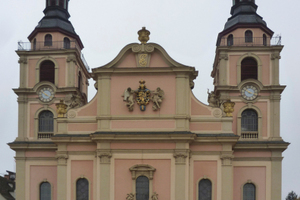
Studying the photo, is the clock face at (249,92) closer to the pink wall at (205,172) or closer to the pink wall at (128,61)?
the pink wall at (205,172)

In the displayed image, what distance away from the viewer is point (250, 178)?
41500 millimetres

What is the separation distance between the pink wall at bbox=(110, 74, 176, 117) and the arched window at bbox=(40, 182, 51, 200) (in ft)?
25.5

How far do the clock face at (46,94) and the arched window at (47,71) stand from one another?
2.51 ft

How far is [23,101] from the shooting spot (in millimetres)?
44344

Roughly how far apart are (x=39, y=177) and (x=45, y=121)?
14.0ft

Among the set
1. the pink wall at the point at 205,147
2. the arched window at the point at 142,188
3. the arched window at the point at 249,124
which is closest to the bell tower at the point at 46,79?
the arched window at the point at 142,188

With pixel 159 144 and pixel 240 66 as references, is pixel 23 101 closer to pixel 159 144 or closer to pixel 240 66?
pixel 159 144

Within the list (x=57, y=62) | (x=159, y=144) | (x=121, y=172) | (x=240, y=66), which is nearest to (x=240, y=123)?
(x=240, y=66)

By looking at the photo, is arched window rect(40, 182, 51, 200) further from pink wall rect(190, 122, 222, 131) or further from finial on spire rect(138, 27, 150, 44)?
finial on spire rect(138, 27, 150, 44)

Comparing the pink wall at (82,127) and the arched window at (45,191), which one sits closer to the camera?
the pink wall at (82,127)

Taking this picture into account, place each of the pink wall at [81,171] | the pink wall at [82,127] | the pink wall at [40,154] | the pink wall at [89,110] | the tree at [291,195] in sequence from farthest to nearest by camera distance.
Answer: the tree at [291,195] < the pink wall at [40,154] < the pink wall at [89,110] < the pink wall at [82,127] < the pink wall at [81,171]

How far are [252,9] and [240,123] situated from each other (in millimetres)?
9244

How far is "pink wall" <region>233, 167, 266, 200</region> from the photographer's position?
135 ft

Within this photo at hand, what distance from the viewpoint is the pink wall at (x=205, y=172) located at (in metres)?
39.1
